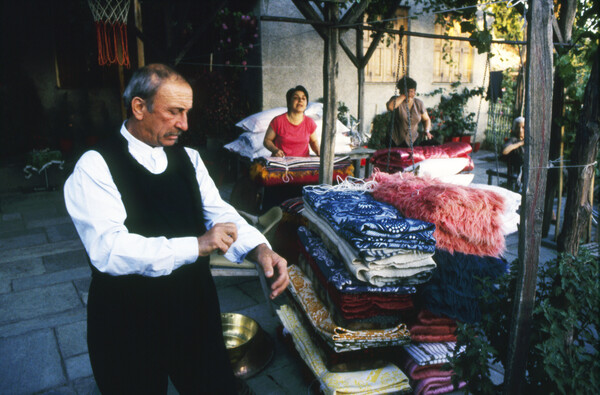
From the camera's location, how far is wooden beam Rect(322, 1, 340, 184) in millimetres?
3959

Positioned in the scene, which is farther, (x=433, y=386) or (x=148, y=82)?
(x=433, y=386)

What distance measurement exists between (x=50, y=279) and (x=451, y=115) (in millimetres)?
10066

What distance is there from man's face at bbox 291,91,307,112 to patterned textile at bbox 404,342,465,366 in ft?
11.1

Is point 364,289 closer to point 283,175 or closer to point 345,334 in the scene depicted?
point 345,334

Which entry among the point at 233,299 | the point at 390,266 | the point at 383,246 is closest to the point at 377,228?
the point at 383,246

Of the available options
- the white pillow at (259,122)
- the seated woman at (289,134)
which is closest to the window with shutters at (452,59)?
the white pillow at (259,122)

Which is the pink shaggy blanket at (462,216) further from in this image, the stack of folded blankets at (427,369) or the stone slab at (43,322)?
the stone slab at (43,322)

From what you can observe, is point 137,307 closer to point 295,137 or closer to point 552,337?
point 552,337

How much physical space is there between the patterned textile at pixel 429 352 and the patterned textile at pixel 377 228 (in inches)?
23.3

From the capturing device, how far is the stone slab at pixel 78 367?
2.82m

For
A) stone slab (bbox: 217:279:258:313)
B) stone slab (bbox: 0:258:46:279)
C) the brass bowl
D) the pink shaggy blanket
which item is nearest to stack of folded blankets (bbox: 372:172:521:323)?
the pink shaggy blanket

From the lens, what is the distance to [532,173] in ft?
5.25

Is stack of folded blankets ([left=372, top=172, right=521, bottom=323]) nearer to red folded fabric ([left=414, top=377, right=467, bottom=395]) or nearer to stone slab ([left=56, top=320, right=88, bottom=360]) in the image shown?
red folded fabric ([left=414, top=377, right=467, bottom=395])

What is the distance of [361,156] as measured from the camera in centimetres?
615
